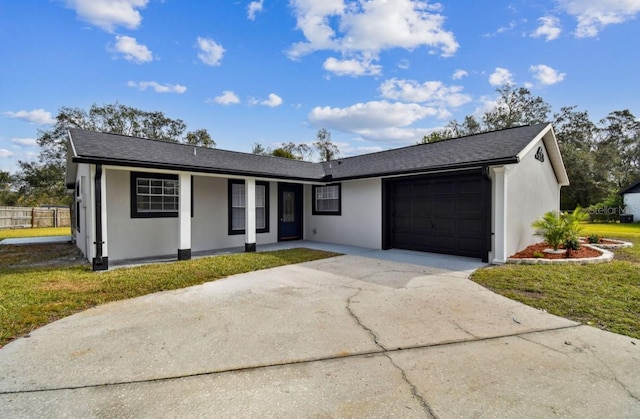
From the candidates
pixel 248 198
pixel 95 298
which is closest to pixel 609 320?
pixel 95 298

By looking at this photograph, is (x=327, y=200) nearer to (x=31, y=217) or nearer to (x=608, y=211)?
(x=31, y=217)

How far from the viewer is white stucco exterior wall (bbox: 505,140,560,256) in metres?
8.00

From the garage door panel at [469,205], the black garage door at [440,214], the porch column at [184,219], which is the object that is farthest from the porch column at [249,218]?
the garage door panel at [469,205]

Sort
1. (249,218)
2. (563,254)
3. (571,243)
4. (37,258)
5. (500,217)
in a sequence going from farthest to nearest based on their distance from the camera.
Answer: (249,218) < (37,258) < (571,243) < (563,254) < (500,217)

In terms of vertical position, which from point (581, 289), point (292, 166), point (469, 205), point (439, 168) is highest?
point (292, 166)

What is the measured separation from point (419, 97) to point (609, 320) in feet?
50.4

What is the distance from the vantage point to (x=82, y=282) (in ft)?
19.9

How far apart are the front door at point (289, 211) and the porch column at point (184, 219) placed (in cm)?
437

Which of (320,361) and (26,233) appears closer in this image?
(320,361)

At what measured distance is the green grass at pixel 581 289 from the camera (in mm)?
4134

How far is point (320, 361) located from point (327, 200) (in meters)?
9.76

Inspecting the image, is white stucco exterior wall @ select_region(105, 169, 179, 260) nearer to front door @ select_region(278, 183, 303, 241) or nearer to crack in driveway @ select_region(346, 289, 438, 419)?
front door @ select_region(278, 183, 303, 241)

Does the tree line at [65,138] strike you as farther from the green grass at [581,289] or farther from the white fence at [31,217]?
A: the green grass at [581,289]

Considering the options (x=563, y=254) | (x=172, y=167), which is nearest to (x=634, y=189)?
(x=563, y=254)
